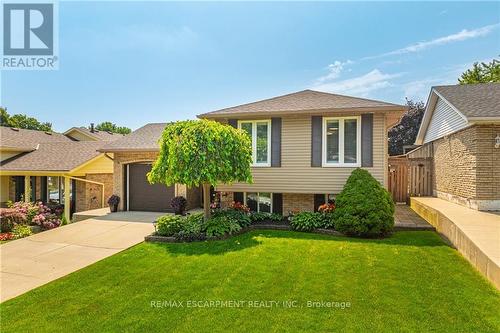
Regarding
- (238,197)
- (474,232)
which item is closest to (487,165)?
(474,232)

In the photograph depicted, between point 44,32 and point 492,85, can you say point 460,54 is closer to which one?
point 492,85

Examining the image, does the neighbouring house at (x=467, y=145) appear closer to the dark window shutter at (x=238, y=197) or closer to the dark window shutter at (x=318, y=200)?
the dark window shutter at (x=318, y=200)

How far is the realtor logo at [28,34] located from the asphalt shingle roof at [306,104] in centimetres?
541

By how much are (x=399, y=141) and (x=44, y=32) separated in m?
28.2

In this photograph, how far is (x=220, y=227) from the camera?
778 centimetres

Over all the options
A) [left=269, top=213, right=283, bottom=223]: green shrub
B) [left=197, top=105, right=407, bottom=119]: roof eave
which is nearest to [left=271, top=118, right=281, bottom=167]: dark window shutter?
[left=197, top=105, right=407, bottom=119]: roof eave

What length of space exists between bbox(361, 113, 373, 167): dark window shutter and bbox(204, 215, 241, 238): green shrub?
4.48m

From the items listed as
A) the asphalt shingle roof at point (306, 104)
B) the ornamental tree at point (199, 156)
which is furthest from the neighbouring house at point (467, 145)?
the ornamental tree at point (199, 156)

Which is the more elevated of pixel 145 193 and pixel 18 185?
pixel 18 185

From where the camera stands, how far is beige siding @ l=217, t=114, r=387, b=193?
8930 millimetres

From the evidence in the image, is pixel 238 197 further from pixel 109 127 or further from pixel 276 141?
pixel 109 127

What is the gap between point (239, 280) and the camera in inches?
197

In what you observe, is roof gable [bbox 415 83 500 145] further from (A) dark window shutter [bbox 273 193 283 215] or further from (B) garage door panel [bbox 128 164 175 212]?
(B) garage door panel [bbox 128 164 175 212]

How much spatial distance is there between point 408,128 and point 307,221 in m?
23.7
